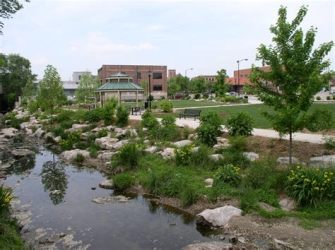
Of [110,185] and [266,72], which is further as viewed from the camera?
[110,185]

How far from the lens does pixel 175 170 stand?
594 inches

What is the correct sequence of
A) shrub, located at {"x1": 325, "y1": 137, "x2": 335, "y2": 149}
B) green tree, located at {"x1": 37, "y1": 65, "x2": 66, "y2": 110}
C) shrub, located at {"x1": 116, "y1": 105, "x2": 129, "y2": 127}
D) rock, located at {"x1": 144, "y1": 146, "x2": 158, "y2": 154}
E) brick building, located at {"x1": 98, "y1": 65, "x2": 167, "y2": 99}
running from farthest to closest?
brick building, located at {"x1": 98, "y1": 65, "x2": 167, "y2": 99}
green tree, located at {"x1": 37, "y1": 65, "x2": 66, "y2": 110}
shrub, located at {"x1": 116, "y1": 105, "x2": 129, "y2": 127}
rock, located at {"x1": 144, "y1": 146, "x2": 158, "y2": 154}
shrub, located at {"x1": 325, "y1": 137, "x2": 335, "y2": 149}

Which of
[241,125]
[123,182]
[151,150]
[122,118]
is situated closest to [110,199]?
[123,182]

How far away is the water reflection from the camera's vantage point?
14367mm

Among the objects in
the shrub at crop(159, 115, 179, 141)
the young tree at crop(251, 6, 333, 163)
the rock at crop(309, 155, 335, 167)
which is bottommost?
the rock at crop(309, 155, 335, 167)

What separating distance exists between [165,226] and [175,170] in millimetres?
4343

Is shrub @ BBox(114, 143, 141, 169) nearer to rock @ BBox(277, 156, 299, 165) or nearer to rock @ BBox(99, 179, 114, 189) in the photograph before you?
rock @ BBox(99, 179, 114, 189)

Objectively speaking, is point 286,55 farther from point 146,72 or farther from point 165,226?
point 146,72

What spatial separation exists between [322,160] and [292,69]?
3.28 m

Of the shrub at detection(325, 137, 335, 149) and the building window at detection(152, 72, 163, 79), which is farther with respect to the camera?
the building window at detection(152, 72, 163, 79)

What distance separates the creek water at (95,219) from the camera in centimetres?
988

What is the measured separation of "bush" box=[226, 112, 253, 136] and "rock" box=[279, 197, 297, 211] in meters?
6.23

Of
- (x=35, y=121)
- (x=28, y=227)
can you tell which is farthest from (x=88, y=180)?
(x=35, y=121)

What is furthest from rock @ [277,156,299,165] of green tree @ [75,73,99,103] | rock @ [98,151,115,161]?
green tree @ [75,73,99,103]
